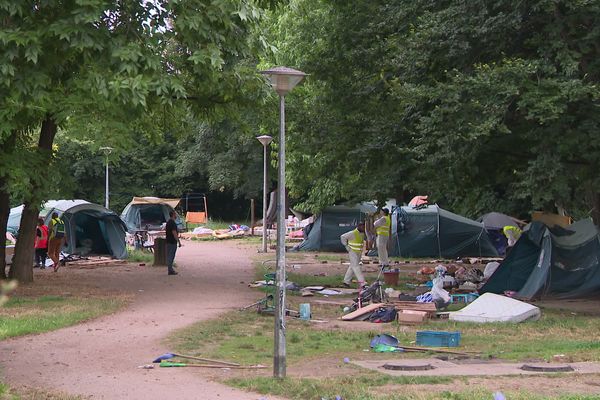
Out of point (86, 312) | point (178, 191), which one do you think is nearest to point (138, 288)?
point (86, 312)

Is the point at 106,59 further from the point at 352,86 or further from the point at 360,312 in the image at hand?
the point at 352,86

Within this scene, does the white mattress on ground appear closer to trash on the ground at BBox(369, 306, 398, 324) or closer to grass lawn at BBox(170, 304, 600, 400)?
grass lawn at BBox(170, 304, 600, 400)

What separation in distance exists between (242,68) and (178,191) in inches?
1705

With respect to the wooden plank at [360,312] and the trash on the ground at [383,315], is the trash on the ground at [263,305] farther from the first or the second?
the trash on the ground at [383,315]

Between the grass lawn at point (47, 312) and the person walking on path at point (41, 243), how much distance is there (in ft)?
22.8

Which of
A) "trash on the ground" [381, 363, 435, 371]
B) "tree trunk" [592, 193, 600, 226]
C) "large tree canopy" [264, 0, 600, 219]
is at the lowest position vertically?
"trash on the ground" [381, 363, 435, 371]

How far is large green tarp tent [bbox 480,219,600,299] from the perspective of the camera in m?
17.4

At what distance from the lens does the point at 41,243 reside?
23219 mm

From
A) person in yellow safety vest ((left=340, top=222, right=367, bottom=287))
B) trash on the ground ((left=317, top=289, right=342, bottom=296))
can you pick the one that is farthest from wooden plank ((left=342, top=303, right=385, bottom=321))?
person in yellow safety vest ((left=340, top=222, right=367, bottom=287))

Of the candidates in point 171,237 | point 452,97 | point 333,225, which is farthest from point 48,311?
point 333,225

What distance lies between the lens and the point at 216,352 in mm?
10883

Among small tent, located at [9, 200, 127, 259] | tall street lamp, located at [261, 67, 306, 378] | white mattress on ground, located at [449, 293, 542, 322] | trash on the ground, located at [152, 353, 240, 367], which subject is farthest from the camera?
small tent, located at [9, 200, 127, 259]

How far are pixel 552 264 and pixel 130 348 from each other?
34.0 feet

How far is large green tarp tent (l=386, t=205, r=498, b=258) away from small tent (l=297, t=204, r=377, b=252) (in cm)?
367
